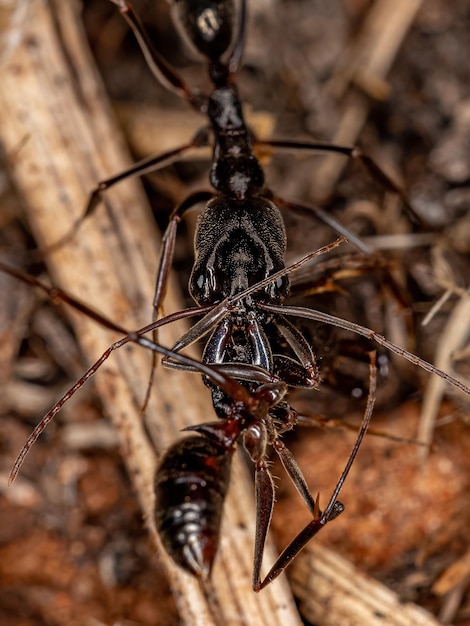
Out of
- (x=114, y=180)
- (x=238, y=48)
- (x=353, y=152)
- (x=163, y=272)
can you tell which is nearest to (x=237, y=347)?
(x=163, y=272)

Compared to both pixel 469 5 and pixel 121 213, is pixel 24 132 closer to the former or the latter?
pixel 121 213

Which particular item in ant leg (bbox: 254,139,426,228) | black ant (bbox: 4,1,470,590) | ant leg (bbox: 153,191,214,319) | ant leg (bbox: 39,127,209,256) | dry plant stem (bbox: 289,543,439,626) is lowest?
dry plant stem (bbox: 289,543,439,626)

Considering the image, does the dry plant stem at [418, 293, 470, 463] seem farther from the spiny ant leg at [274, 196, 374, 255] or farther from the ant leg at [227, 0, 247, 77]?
the ant leg at [227, 0, 247, 77]

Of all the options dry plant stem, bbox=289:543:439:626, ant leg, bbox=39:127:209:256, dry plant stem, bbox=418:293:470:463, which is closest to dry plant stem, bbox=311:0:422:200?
ant leg, bbox=39:127:209:256

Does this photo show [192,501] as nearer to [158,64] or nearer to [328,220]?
[328,220]

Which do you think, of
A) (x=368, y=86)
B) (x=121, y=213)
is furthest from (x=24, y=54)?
(x=368, y=86)

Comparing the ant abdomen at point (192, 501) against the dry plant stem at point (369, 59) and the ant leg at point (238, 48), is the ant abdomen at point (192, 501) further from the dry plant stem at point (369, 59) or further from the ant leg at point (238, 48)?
the dry plant stem at point (369, 59)

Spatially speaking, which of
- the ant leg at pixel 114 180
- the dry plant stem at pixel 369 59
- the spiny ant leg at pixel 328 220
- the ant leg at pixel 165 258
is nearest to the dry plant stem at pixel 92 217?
the ant leg at pixel 114 180
